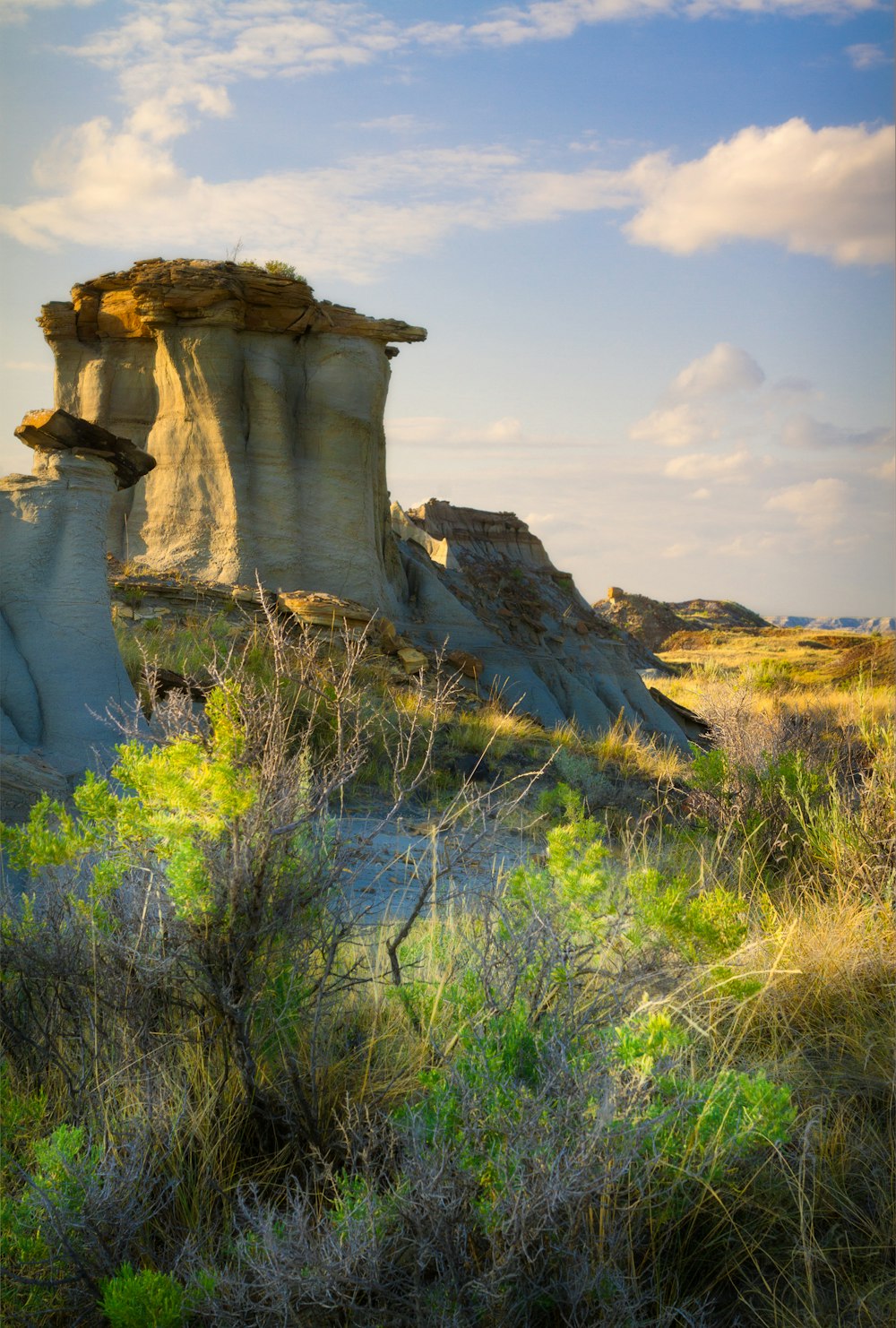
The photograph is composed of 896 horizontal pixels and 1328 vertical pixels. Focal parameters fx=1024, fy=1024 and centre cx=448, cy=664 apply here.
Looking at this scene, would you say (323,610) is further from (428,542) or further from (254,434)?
(428,542)

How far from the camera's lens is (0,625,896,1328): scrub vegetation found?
97.8 inches

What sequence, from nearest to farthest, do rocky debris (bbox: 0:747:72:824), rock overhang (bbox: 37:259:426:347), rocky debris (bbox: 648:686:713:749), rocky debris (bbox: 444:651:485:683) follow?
rocky debris (bbox: 0:747:72:824)
rocky debris (bbox: 444:651:485:683)
rock overhang (bbox: 37:259:426:347)
rocky debris (bbox: 648:686:713:749)

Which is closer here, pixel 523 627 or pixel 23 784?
pixel 23 784

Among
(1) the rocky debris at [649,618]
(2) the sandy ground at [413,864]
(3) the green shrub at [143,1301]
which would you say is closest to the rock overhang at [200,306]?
(2) the sandy ground at [413,864]

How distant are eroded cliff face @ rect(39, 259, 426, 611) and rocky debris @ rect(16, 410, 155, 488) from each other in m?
10.6

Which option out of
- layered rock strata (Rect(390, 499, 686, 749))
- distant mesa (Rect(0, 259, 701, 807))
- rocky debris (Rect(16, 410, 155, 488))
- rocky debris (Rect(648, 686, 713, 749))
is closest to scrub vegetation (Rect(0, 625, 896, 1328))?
rocky debris (Rect(16, 410, 155, 488))

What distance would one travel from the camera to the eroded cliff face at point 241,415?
2009 cm

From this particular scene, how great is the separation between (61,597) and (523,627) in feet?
68.1

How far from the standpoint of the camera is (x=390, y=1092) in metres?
3.24

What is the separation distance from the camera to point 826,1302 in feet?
9.00

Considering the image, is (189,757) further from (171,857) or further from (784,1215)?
(784,1215)

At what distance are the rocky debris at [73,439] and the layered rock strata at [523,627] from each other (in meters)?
11.2

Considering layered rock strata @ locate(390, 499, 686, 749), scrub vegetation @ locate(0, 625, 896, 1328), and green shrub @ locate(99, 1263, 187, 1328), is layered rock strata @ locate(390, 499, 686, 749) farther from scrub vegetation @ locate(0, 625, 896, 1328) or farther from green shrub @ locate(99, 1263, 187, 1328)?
green shrub @ locate(99, 1263, 187, 1328)

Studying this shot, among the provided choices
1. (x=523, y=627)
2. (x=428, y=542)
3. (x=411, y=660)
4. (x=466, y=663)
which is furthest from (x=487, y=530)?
(x=411, y=660)
